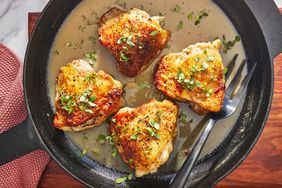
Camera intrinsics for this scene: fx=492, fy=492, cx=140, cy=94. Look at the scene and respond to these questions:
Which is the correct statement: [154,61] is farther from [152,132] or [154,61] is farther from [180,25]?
[152,132]

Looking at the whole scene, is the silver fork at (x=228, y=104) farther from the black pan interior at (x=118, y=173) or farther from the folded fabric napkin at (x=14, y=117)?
the folded fabric napkin at (x=14, y=117)

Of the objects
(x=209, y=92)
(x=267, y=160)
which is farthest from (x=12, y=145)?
(x=267, y=160)

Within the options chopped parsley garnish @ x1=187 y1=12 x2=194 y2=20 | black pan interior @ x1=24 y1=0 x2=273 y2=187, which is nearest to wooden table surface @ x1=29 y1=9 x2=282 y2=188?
black pan interior @ x1=24 y1=0 x2=273 y2=187

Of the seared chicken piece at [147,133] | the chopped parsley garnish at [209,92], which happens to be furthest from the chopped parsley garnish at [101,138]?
the chopped parsley garnish at [209,92]

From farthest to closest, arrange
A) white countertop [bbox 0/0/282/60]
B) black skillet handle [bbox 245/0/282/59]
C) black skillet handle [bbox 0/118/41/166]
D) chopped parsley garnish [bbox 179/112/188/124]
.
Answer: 1. white countertop [bbox 0/0/282/60]
2. chopped parsley garnish [bbox 179/112/188/124]
3. black skillet handle [bbox 245/0/282/59]
4. black skillet handle [bbox 0/118/41/166]

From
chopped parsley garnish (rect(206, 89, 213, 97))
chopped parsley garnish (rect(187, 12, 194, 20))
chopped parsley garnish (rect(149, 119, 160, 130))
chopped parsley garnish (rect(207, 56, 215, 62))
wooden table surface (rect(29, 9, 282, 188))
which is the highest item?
chopped parsley garnish (rect(187, 12, 194, 20))

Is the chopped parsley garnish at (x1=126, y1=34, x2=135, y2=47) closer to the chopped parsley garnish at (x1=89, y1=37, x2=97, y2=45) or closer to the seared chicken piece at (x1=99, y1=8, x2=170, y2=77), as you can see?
the seared chicken piece at (x1=99, y1=8, x2=170, y2=77)

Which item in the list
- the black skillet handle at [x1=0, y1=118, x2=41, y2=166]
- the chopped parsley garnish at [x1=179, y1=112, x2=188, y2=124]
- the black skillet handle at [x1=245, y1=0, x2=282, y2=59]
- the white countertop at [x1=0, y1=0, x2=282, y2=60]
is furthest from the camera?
the white countertop at [x1=0, y1=0, x2=282, y2=60]
